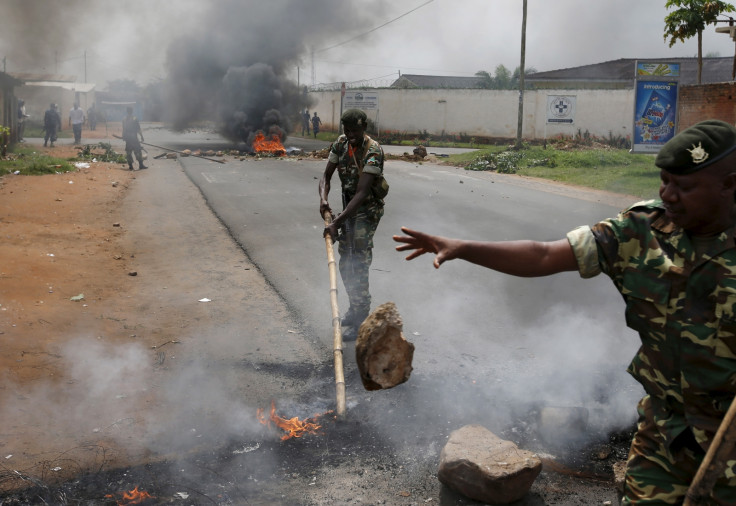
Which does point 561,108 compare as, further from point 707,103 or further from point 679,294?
point 679,294

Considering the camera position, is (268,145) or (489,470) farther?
(268,145)

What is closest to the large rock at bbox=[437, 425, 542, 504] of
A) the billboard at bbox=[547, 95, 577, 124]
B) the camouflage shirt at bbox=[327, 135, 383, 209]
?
the camouflage shirt at bbox=[327, 135, 383, 209]

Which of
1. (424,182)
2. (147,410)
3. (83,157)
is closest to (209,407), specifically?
(147,410)

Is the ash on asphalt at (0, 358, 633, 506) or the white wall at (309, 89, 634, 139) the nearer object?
the ash on asphalt at (0, 358, 633, 506)

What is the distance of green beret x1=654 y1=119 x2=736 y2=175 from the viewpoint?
1.67 metres

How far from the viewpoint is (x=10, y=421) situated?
11.8 feet

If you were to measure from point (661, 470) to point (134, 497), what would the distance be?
86.1 inches

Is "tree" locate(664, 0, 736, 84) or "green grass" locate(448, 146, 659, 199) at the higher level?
"tree" locate(664, 0, 736, 84)

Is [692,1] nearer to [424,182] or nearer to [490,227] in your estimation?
[424,182]

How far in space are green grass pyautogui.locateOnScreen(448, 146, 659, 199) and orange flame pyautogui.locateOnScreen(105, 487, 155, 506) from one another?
38.9ft

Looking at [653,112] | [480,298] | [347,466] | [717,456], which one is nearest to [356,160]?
[480,298]

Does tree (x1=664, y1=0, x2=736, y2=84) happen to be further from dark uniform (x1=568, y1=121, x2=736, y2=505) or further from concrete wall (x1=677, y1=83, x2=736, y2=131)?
dark uniform (x1=568, y1=121, x2=736, y2=505)

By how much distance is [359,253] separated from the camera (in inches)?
196

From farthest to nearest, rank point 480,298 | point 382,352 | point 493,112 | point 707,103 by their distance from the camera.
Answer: point 493,112 → point 707,103 → point 480,298 → point 382,352
